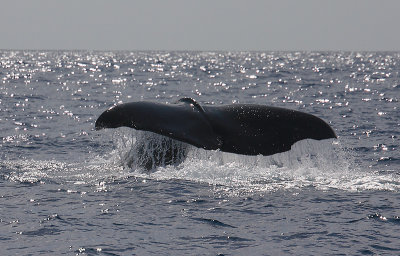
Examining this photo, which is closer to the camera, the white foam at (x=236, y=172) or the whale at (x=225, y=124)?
the whale at (x=225, y=124)

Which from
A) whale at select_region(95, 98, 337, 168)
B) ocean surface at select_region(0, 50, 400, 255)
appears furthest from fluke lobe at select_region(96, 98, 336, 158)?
ocean surface at select_region(0, 50, 400, 255)

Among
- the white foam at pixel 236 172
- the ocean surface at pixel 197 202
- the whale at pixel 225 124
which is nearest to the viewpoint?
the ocean surface at pixel 197 202

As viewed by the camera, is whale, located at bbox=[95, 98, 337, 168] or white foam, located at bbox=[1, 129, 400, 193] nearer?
whale, located at bbox=[95, 98, 337, 168]

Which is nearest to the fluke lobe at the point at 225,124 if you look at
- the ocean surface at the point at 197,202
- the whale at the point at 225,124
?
the whale at the point at 225,124

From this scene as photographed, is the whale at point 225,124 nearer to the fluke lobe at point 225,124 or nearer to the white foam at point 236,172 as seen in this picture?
the fluke lobe at point 225,124

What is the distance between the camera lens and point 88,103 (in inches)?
1189

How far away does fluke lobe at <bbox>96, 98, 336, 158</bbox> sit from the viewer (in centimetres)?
855

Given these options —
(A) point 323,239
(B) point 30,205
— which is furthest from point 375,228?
(B) point 30,205

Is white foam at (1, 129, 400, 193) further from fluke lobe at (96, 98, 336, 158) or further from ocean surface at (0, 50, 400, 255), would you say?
fluke lobe at (96, 98, 336, 158)

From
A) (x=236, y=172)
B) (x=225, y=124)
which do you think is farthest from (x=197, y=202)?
(x=236, y=172)

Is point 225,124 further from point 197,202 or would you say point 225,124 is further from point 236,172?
point 236,172

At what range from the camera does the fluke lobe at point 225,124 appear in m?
8.55

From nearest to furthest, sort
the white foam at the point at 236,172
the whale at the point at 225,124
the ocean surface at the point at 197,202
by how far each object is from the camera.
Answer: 1. the ocean surface at the point at 197,202
2. the whale at the point at 225,124
3. the white foam at the point at 236,172

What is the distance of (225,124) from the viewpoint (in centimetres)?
907
